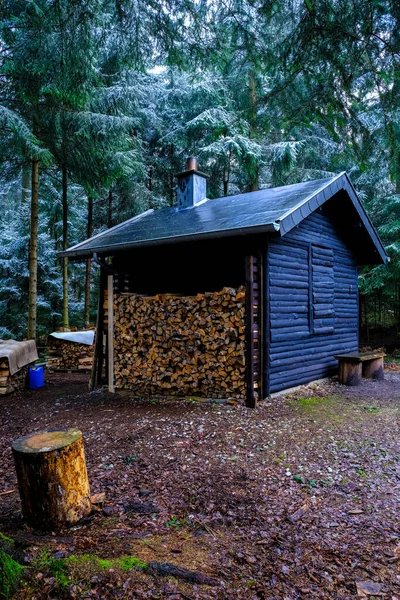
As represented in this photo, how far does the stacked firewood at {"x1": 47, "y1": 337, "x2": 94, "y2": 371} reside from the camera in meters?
10.5

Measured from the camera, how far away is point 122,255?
785 centimetres

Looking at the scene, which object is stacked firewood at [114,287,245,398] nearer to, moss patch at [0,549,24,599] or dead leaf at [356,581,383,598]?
dead leaf at [356,581,383,598]

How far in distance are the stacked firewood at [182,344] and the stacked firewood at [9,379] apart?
2.17m

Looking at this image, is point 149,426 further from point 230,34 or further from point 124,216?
point 124,216

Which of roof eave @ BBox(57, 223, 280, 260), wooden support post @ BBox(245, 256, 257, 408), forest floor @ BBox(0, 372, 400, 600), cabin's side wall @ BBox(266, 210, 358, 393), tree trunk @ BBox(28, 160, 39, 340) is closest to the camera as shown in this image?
forest floor @ BBox(0, 372, 400, 600)

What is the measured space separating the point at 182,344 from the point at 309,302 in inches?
110

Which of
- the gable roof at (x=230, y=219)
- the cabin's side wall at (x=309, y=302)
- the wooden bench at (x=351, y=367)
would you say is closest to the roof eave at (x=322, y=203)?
the gable roof at (x=230, y=219)

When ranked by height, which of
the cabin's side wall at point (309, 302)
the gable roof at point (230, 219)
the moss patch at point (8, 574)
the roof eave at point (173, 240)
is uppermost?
the gable roof at point (230, 219)

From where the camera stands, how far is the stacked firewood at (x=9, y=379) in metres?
7.58

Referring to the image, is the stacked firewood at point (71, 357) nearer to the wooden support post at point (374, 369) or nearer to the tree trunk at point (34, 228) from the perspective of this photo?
the tree trunk at point (34, 228)

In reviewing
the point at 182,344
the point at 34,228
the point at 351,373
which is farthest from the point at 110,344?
the point at 351,373

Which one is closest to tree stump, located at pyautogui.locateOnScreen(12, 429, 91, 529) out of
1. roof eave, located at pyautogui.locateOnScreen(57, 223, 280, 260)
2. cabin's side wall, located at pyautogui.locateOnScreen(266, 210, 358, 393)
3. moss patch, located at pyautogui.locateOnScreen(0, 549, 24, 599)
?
moss patch, located at pyautogui.locateOnScreen(0, 549, 24, 599)

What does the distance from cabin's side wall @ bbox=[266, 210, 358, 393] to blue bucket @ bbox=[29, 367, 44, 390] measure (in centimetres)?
516

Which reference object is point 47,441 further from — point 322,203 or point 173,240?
point 322,203
